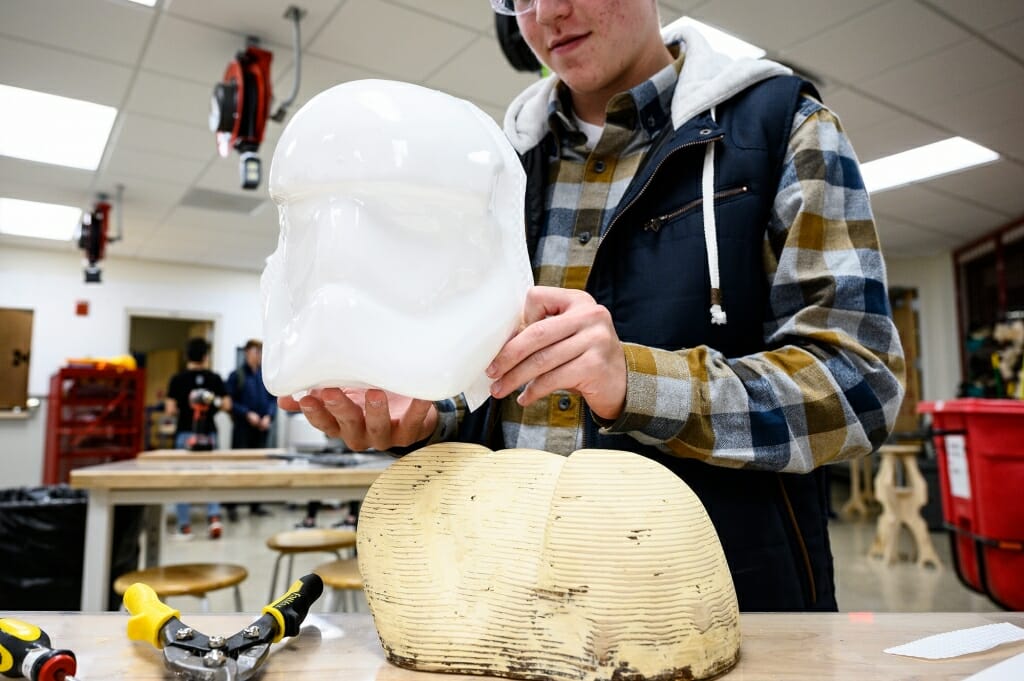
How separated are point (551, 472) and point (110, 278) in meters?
8.37

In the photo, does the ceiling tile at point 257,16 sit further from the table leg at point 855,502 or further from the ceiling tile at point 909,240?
the table leg at point 855,502

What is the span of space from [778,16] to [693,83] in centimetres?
275

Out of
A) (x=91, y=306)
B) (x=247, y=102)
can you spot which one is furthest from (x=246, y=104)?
(x=91, y=306)

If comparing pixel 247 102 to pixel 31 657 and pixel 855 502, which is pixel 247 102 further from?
pixel 855 502

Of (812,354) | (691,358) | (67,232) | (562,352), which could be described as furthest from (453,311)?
(67,232)

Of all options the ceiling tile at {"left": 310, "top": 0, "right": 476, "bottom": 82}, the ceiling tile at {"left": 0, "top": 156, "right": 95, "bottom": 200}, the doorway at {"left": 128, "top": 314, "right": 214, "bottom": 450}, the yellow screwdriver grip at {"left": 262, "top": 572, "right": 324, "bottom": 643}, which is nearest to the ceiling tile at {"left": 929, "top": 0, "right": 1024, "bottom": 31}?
the ceiling tile at {"left": 310, "top": 0, "right": 476, "bottom": 82}

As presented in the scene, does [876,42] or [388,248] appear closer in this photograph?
[388,248]

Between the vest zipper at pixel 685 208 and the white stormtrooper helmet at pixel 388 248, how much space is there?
11.1 inches

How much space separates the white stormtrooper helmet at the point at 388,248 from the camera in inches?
21.5

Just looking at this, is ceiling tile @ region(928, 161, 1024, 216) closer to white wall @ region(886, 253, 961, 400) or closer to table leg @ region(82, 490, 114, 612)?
white wall @ region(886, 253, 961, 400)

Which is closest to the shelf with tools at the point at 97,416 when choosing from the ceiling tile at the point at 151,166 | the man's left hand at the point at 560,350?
the ceiling tile at the point at 151,166

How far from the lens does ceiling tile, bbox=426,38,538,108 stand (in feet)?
11.3

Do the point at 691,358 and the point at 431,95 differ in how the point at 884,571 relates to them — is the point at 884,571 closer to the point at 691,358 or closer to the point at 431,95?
the point at 691,358

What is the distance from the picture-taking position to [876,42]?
338 centimetres
